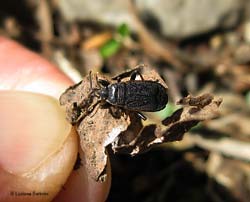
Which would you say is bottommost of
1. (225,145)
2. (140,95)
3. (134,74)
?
(140,95)

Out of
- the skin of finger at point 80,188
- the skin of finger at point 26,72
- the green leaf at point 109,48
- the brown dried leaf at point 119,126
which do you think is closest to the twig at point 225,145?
the green leaf at point 109,48

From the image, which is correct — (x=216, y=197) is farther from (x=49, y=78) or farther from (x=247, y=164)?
(x=49, y=78)

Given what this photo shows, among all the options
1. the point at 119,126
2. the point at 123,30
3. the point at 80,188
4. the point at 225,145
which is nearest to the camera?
the point at 119,126

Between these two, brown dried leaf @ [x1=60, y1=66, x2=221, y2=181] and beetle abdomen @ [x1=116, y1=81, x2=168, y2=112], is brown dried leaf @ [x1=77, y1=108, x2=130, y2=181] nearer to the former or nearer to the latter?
brown dried leaf @ [x1=60, y1=66, x2=221, y2=181]

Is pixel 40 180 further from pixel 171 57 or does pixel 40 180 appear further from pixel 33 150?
pixel 171 57

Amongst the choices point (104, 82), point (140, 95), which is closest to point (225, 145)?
point (140, 95)

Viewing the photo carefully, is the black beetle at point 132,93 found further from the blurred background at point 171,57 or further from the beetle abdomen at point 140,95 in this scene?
the blurred background at point 171,57
